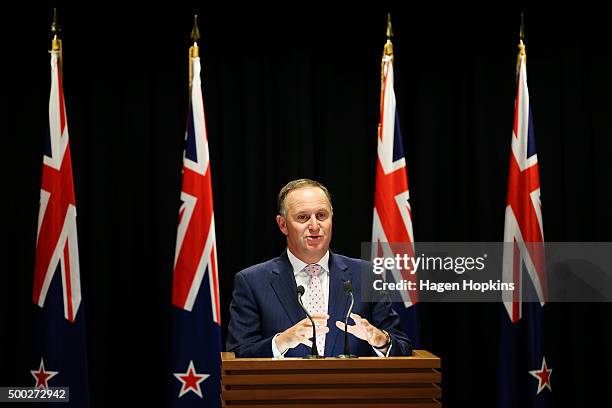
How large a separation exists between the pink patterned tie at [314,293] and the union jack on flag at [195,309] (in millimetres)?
1748

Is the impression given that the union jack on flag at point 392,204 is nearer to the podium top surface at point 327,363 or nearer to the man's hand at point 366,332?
the man's hand at point 366,332

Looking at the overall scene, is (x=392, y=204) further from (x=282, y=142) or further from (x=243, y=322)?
(x=243, y=322)

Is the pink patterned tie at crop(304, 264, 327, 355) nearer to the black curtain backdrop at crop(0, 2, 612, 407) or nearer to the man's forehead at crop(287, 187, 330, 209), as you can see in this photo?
the man's forehead at crop(287, 187, 330, 209)

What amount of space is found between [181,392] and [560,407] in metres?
2.77

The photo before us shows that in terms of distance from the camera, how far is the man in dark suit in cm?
320

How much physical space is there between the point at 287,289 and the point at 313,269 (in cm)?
15

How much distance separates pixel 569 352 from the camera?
5875 millimetres

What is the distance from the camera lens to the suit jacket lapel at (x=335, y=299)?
10.4 ft

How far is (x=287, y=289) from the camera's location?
3309 millimetres

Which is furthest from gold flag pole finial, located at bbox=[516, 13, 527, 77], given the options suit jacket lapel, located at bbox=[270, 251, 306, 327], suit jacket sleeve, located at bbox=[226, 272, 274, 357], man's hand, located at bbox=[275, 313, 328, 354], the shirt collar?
man's hand, located at bbox=[275, 313, 328, 354]

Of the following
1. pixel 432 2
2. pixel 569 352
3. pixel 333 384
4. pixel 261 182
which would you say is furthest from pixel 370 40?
pixel 333 384

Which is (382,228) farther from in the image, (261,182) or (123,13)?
(123,13)

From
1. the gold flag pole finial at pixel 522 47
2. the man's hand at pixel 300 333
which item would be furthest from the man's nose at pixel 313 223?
the gold flag pole finial at pixel 522 47

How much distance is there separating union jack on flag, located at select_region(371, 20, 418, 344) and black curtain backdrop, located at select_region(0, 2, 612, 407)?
1.97 feet
